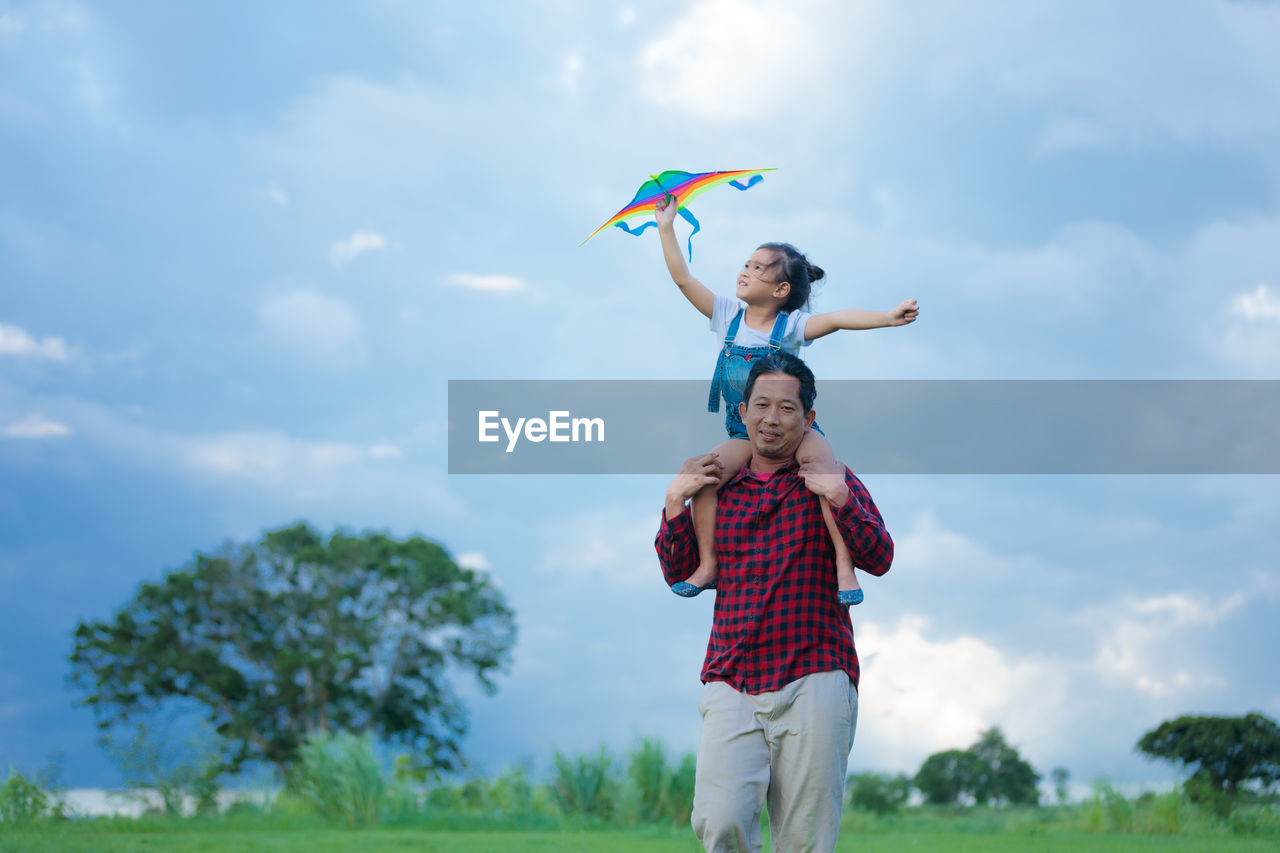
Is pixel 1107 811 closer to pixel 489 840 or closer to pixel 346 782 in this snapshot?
pixel 489 840

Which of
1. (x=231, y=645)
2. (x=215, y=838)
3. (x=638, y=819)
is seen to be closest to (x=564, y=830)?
(x=638, y=819)

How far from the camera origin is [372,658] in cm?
2153

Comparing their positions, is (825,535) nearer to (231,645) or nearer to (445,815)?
(445,815)

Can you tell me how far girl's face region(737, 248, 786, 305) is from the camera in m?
4.83

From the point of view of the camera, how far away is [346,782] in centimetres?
1096

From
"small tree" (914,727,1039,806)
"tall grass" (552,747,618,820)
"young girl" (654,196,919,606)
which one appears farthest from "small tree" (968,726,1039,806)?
"young girl" (654,196,919,606)

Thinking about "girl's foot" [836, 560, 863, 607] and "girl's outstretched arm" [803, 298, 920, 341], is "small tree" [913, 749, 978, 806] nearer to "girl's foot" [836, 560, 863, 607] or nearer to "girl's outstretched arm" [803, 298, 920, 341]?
"girl's outstretched arm" [803, 298, 920, 341]

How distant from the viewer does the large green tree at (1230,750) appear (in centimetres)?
1023

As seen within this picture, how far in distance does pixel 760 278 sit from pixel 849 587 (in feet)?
5.02

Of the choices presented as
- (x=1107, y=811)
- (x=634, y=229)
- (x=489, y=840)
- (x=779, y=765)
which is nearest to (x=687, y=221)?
(x=634, y=229)

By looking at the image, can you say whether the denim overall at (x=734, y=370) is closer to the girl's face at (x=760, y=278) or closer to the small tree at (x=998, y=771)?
the girl's face at (x=760, y=278)

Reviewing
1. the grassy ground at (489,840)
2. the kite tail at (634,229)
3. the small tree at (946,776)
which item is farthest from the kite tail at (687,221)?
the small tree at (946,776)

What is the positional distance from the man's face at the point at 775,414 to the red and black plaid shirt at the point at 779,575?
0.49 feet

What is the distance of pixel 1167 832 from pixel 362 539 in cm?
1676
